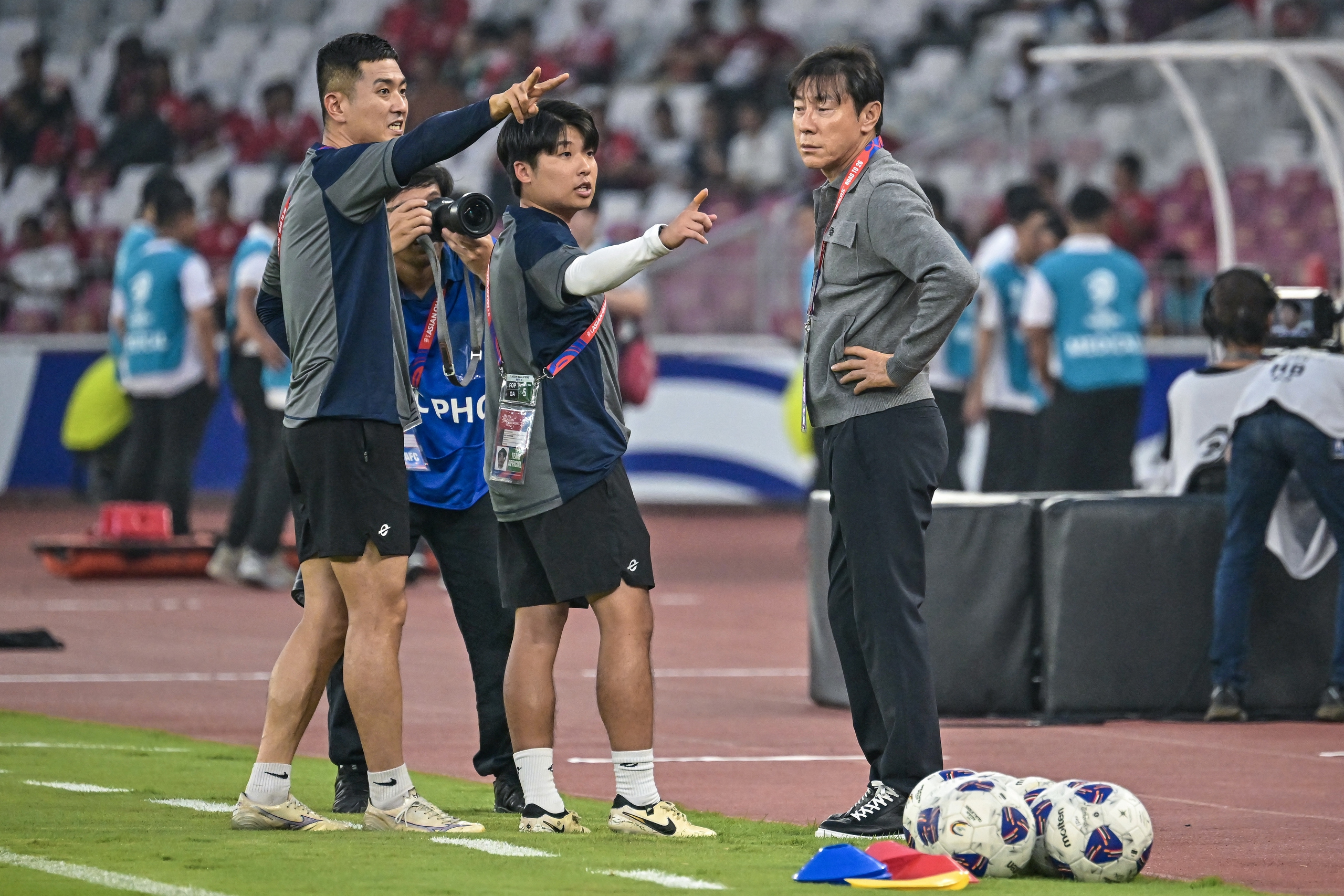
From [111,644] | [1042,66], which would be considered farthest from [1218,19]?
[111,644]

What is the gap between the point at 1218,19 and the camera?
22859 millimetres

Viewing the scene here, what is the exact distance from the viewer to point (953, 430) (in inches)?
556

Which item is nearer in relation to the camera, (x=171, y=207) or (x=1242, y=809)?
(x=1242, y=809)

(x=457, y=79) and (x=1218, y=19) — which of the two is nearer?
(x=1218, y=19)

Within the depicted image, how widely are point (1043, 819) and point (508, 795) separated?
1777 mm

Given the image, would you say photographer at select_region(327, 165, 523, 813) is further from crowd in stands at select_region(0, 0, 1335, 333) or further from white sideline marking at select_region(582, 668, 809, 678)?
crowd in stands at select_region(0, 0, 1335, 333)

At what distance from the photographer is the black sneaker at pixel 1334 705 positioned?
29.2ft

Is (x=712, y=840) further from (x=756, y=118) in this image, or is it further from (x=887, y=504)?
(x=756, y=118)

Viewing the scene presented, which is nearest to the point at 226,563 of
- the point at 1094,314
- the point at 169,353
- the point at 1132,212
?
the point at 169,353

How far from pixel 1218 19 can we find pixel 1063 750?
16.3 meters

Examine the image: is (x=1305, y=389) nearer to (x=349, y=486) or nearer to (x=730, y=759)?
(x=730, y=759)

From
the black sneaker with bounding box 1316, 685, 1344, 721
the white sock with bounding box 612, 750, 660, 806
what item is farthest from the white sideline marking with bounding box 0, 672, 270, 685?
the black sneaker with bounding box 1316, 685, 1344, 721

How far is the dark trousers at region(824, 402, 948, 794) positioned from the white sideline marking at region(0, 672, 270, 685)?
4.72 m

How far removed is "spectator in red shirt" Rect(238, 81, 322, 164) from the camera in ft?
86.2
